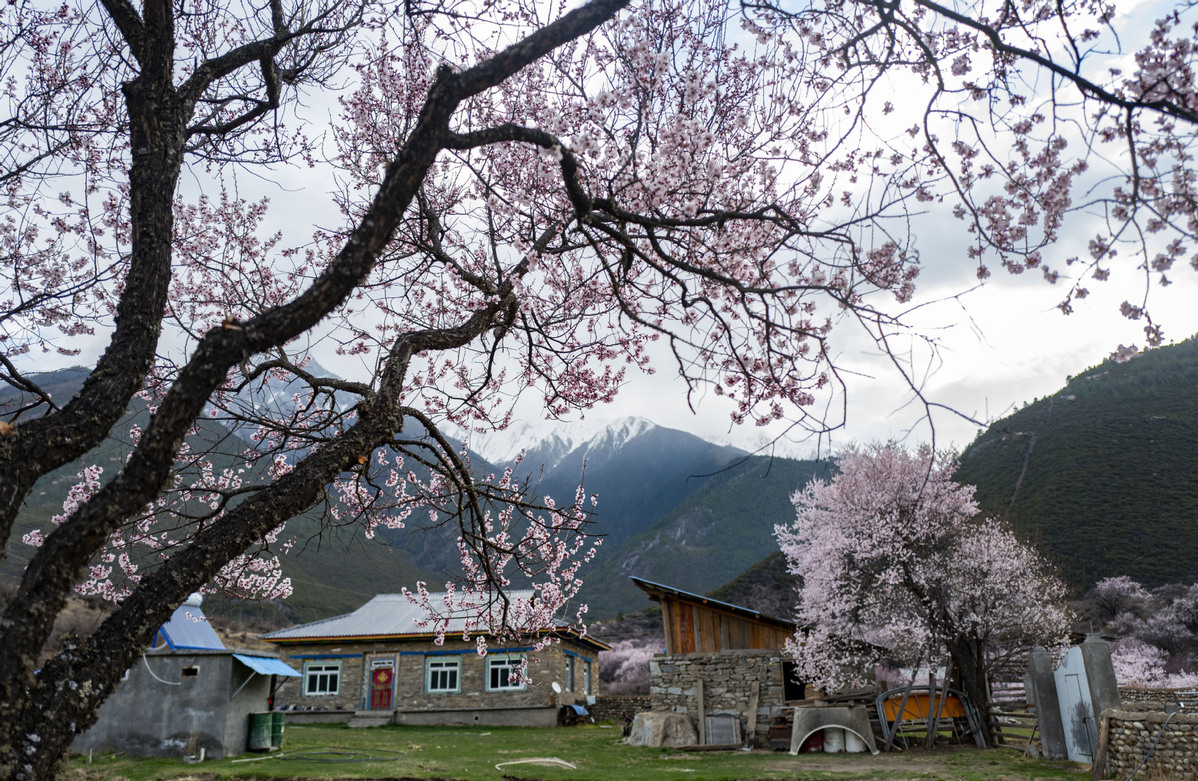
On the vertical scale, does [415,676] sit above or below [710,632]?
below

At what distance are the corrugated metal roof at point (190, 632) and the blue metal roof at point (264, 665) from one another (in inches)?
26.2

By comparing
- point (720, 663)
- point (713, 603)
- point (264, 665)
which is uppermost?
point (713, 603)

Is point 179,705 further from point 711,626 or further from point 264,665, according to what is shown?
point 711,626

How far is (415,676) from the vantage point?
2430 centimetres

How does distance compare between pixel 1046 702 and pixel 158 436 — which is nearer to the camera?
pixel 158 436

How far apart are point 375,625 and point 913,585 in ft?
60.6

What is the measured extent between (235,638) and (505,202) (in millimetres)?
35064

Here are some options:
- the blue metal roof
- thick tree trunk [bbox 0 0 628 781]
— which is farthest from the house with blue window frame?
thick tree trunk [bbox 0 0 628 781]

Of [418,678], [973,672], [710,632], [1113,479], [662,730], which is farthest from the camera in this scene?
[1113,479]

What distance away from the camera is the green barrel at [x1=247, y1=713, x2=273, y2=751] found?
13.4 m

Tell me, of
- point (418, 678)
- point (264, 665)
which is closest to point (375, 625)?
point (418, 678)

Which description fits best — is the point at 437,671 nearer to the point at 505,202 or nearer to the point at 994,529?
the point at 994,529

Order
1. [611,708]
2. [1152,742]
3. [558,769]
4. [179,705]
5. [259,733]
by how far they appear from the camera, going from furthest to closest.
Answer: [611,708]
[259,733]
[179,705]
[558,769]
[1152,742]

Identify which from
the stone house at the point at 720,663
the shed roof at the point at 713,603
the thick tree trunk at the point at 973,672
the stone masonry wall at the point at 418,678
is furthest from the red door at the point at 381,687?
the thick tree trunk at the point at 973,672
